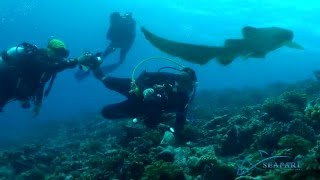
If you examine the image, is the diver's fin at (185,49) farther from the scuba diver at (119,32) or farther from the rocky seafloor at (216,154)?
the scuba diver at (119,32)

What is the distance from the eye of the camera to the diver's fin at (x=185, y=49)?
12.5ft

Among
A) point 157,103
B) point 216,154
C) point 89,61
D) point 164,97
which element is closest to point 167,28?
point 89,61

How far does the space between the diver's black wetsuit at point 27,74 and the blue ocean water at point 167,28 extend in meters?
1.60

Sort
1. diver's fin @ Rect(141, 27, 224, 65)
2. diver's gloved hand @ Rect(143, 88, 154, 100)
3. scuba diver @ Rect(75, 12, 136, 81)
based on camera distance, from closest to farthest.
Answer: diver's fin @ Rect(141, 27, 224, 65) → diver's gloved hand @ Rect(143, 88, 154, 100) → scuba diver @ Rect(75, 12, 136, 81)

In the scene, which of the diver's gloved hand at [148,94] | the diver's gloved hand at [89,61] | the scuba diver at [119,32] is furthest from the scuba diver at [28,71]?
the scuba diver at [119,32]

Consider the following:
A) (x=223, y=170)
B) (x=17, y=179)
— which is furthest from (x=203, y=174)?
(x=17, y=179)

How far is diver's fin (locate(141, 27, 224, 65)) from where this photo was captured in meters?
3.82

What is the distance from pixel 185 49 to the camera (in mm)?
3832

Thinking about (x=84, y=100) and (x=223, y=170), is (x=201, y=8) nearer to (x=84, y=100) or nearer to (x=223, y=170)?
(x=223, y=170)

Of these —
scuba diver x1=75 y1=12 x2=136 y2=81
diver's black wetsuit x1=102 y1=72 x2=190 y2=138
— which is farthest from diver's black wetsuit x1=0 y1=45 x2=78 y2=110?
scuba diver x1=75 y1=12 x2=136 y2=81

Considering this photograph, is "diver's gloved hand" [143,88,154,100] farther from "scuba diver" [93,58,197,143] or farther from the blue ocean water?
the blue ocean water

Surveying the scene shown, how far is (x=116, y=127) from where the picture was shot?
17.4m

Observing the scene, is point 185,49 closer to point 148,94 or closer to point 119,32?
point 148,94

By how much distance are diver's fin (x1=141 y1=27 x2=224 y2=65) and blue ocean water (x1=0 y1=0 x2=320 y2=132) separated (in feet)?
23.7
